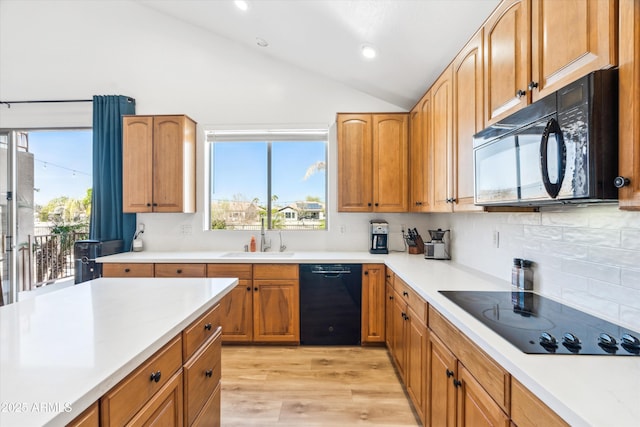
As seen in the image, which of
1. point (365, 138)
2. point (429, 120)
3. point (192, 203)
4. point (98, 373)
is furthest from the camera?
point (192, 203)

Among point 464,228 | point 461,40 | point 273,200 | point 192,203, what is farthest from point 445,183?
point 192,203

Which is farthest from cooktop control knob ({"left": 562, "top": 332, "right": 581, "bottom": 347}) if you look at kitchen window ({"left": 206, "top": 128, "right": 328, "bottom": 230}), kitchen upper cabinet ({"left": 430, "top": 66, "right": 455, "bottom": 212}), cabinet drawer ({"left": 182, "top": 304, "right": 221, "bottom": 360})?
kitchen window ({"left": 206, "top": 128, "right": 328, "bottom": 230})

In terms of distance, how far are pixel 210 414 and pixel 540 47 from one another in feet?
7.52

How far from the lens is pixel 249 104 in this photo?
3537mm

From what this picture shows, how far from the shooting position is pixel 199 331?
138 centimetres

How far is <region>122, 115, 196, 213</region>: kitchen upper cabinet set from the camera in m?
3.22

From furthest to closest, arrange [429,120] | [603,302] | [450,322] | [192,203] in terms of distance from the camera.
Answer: [192,203] → [429,120] → [450,322] → [603,302]

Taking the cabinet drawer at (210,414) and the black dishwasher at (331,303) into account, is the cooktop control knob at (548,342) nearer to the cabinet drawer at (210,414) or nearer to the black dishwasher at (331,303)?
the cabinet drawer at (210,414)

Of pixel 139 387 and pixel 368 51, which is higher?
pixel 368 51

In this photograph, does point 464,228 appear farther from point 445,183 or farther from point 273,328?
point 273,328

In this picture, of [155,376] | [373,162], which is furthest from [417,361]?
[373,162]

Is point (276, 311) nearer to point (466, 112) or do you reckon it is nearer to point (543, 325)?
point (543, 325)

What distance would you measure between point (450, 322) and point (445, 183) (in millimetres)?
1164

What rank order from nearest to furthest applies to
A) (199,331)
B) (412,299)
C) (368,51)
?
(199,331) → (412,299) → (368,51)
